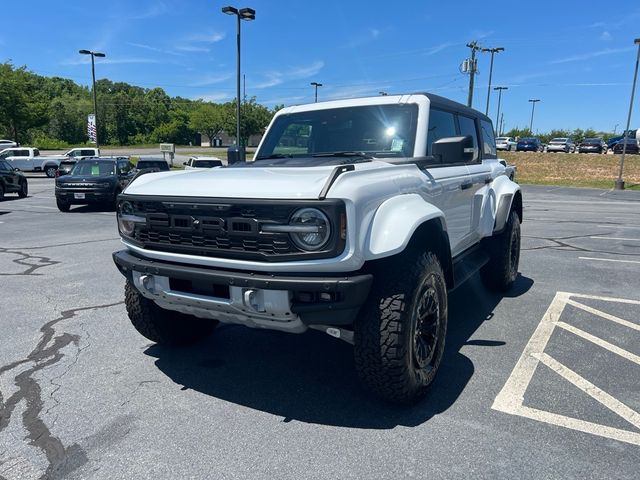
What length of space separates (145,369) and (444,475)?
7.31 ft

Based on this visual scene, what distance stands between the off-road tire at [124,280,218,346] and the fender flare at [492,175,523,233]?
3263 mm

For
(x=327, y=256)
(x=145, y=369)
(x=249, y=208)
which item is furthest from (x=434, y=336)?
(x=145, y=369)

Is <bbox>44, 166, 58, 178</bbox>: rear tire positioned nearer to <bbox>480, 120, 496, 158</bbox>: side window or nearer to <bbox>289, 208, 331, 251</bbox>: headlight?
<bbox>480, 120, 496, 158</bbox>: side window

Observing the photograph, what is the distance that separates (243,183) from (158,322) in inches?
59.4

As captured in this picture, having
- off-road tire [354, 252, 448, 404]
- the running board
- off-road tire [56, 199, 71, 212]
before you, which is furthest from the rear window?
off-road tire [354, 252, 448, 404]

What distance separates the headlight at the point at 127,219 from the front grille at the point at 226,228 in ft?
0.29

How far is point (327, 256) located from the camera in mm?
2531

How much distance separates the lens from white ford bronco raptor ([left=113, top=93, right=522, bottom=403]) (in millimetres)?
2562

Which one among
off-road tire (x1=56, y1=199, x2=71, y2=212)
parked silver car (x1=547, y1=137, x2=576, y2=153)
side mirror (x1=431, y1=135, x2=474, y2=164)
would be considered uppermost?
parked silver car (x1=547, y1=137, x2=576, y2=153)

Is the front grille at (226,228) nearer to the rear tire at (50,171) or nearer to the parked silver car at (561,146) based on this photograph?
the rear tire at (50,171)

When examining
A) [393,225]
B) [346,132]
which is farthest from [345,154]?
[393,225]

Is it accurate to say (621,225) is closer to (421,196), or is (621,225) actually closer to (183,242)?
(421,196)

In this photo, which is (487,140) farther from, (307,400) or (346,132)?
(307,400)

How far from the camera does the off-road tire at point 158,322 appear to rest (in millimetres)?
3588
